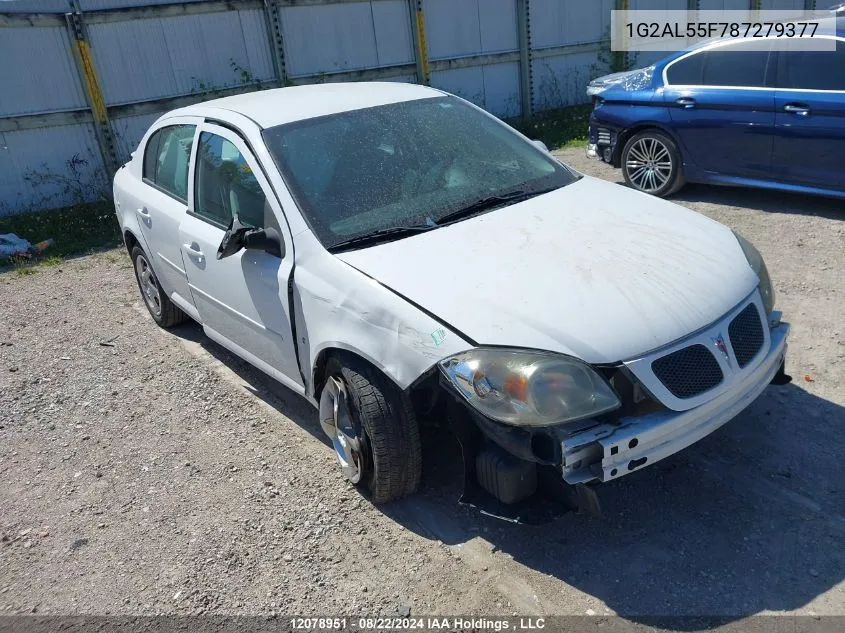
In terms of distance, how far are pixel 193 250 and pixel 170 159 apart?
954 mm

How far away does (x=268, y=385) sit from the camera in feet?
15.6

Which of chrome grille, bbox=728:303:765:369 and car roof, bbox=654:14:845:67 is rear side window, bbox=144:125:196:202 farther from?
car roof, bbox=654:14:845:67

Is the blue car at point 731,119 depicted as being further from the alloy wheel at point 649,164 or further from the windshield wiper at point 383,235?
the windshield wiper at point 383,235

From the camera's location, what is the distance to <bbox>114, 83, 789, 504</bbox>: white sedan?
2.71m

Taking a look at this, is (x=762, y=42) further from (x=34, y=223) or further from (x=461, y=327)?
(x=34, y=223)

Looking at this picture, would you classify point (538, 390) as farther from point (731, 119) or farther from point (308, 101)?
point (731, 119)

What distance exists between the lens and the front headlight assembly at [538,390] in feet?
8.71

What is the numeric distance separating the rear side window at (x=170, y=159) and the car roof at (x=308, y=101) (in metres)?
0.20

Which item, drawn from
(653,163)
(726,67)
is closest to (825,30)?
(726,67)

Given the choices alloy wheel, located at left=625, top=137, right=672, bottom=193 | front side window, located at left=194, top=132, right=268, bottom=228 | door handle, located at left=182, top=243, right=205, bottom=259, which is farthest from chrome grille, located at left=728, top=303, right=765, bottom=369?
alloy wheel, located at left=625, top=137, right=672, bottom=193

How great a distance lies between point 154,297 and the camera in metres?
5.78

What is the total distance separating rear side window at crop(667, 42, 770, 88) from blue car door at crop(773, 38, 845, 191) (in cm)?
19

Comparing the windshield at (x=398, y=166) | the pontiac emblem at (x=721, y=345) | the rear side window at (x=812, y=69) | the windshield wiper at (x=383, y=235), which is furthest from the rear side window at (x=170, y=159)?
the rear side window at (x=812, y=69)

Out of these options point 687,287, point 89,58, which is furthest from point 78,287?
point 687,287
